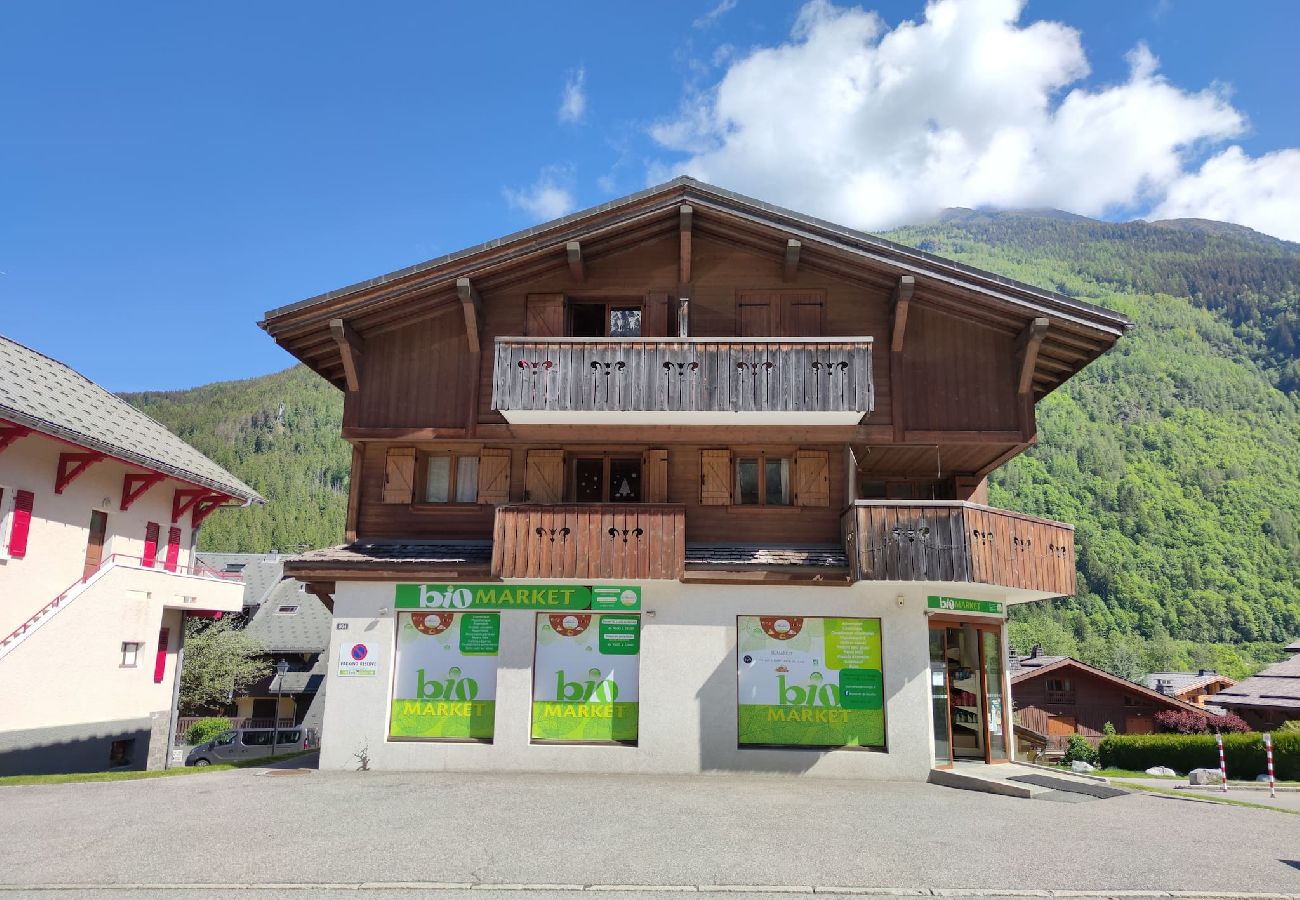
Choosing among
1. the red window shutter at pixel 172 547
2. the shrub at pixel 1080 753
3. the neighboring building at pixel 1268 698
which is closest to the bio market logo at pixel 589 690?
the red window shutter at pixel 172 547

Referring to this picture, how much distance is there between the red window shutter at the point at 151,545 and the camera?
88.2 ft

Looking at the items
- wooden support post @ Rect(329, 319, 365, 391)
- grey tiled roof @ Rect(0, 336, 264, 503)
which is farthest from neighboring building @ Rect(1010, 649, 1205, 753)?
wooden support post @ Rect(329, 319, 365, 391)

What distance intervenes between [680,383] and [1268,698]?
39.3 metres

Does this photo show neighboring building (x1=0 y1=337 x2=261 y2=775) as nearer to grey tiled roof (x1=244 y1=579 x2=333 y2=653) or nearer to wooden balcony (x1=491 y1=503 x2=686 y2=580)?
wooden balcony (x1=491 y1=503 x2=686 y2=580)

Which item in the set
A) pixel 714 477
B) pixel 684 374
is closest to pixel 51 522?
pixel 684 374

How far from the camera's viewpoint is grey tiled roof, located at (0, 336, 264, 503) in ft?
68.8

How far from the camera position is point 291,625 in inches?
1993

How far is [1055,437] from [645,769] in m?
167

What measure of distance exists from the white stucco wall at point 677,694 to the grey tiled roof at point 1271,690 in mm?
33707

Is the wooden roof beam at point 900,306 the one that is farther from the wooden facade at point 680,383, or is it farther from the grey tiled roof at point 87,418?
the grey tiled roof at point 87,418

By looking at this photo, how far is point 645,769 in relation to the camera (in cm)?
1712

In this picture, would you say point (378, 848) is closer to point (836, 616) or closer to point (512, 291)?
point (836, 616)

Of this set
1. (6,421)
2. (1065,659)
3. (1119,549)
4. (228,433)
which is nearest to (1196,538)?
(1119,549)

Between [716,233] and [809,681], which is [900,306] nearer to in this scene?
[716,233]
